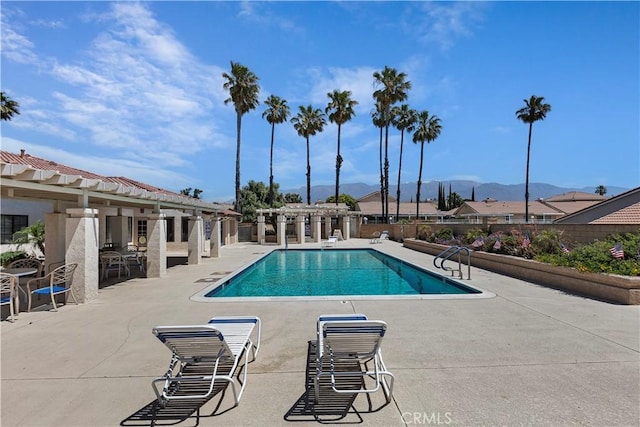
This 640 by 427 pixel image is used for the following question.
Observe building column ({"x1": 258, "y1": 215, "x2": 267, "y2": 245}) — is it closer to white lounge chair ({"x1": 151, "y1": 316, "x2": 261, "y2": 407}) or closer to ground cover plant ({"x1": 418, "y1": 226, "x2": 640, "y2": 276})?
ground cover plant ({"x1": 418, "y1": 226, "x2": 640, "y2": 276})

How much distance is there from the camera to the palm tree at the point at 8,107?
85.6ft

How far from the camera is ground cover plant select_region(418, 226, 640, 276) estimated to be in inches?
342

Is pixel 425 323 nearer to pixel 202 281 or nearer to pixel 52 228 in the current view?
pixel 202 281

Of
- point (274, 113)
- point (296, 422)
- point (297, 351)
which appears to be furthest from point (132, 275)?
point (274, 113)

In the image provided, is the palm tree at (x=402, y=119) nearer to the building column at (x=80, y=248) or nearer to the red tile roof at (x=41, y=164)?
the red tile roof at (x=41, y=164)

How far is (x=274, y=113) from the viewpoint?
39.4 metres

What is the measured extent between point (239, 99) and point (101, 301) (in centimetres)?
2822

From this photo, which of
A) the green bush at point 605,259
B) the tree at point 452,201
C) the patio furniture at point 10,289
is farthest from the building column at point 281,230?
the tree at point 452,201

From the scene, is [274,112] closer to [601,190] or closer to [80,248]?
[80,248]

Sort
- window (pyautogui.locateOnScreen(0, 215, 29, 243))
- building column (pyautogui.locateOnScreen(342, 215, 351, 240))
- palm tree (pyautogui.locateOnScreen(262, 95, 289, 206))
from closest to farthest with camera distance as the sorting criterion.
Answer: window (pyautogui.locateOnScreen(0, 215, 29, 243))
building column (pyautogui.locateOnScreen(342, 215, 351, 240))
palm tree (pyautogui.locateOnScreen(262, 95, 289, 206))

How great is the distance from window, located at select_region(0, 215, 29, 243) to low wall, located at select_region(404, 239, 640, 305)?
2494 cm

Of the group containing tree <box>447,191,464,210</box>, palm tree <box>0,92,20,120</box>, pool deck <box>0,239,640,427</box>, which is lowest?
pool deck <box>0,239,640,427</box>

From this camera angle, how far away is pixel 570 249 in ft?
39.1

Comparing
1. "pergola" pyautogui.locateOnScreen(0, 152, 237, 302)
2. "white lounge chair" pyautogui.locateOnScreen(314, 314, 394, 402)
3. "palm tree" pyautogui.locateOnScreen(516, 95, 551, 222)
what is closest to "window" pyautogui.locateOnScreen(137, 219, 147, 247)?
"pergola" pyautogui.locateOnScreen(0, 152, 237, 302)
